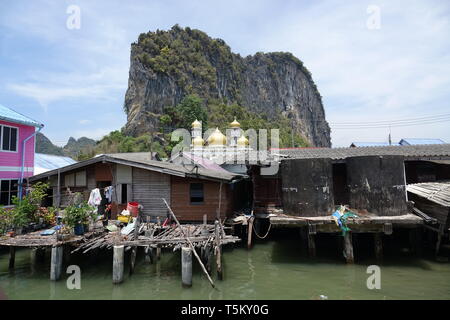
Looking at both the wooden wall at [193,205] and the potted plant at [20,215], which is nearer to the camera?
the potted plant at [20,215]

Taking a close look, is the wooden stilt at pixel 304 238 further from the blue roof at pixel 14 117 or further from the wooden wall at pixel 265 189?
the blue roof at pixel 14 117

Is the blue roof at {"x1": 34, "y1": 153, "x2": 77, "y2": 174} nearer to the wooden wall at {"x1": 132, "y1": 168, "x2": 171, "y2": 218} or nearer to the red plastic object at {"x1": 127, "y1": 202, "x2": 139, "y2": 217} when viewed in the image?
the wooden wall at {"x1": 132, "y1": 168, "x2": 171, "y2": 218}

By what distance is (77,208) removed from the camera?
11.4 meters

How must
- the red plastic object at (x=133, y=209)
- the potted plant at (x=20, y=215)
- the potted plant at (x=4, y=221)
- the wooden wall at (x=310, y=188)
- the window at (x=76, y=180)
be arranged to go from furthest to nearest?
the window at (x=76, y=180), the red plastic object at (x=133, y=209), the wooden wall at (x=310, y=188), the potted plant at (x=20, y=215), the potted plant at (x=4, y=221)

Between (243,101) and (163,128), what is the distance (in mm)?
46551

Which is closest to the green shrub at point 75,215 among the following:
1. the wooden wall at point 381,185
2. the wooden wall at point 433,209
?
the wooden wall at point 381,185

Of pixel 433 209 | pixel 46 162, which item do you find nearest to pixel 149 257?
pixel 433 209

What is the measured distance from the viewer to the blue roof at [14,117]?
50.9 feet

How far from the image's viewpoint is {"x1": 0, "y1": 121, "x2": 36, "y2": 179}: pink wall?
1575cm

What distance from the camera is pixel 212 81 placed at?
262 feet

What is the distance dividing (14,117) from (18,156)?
2308 mm

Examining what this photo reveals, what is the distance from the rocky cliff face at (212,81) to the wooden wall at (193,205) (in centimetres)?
4863
